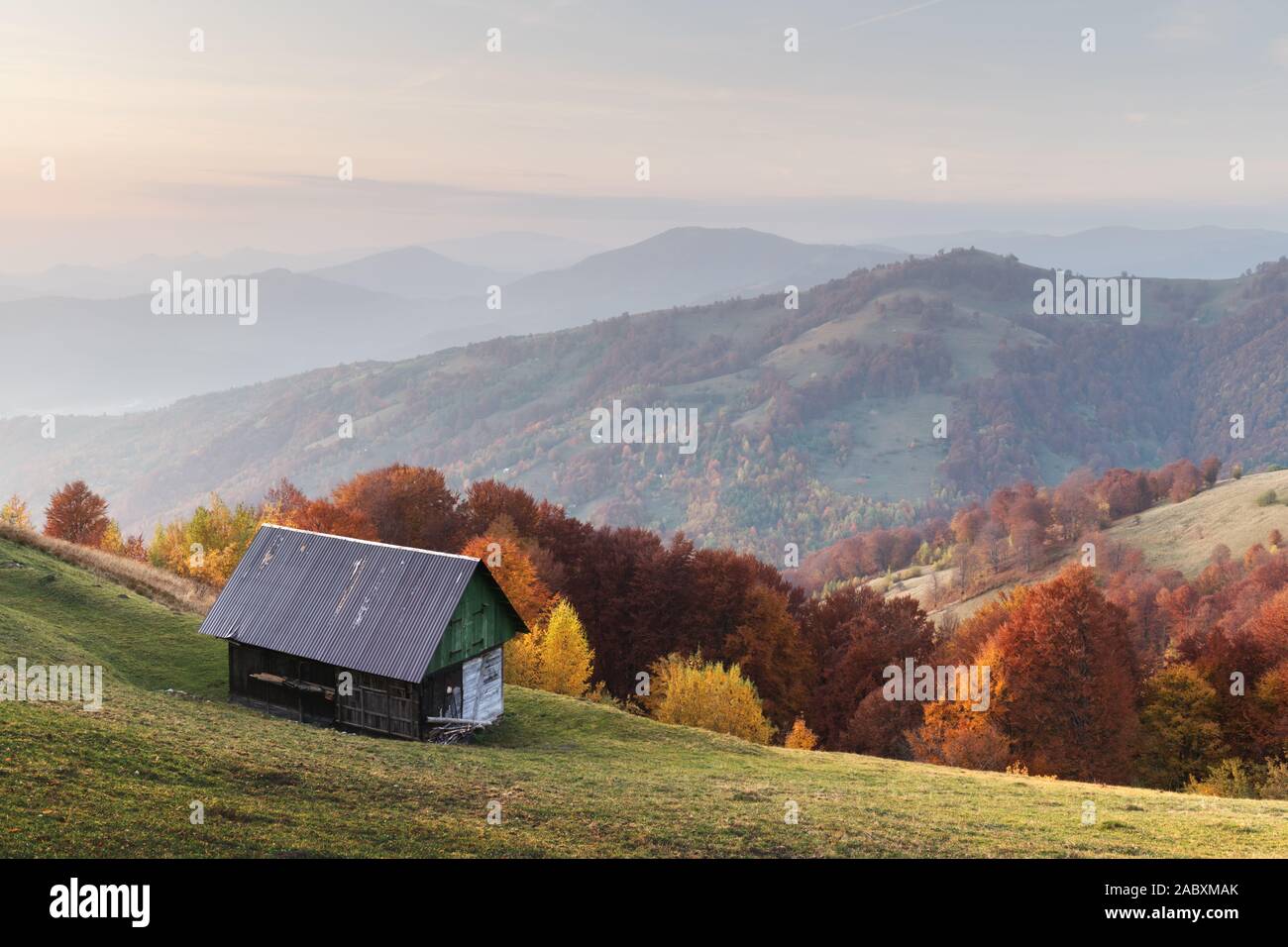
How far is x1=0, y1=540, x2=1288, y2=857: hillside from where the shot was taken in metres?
18.2

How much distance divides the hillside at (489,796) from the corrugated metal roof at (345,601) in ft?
12.9

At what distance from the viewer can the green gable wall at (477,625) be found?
132ft

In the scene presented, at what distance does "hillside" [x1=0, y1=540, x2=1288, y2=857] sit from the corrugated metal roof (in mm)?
3939

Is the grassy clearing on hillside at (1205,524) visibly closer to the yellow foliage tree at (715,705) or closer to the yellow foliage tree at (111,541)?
the yellow foliage tree at (715,705)

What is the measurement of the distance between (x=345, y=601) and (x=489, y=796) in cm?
2027

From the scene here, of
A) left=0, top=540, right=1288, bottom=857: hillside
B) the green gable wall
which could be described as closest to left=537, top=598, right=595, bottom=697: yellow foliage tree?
the green gable wall

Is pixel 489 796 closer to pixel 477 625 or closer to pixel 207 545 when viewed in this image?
pixel 477 625

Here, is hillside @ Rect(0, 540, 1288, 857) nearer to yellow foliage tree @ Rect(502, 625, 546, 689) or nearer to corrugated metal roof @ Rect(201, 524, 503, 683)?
corrugated metal roof @ Rect(201, 524, 503, 683)

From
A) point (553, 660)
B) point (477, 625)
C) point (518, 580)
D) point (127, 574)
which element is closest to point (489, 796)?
point (477, 625)

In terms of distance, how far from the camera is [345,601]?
138ft

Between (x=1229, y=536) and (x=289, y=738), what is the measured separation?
150 metres

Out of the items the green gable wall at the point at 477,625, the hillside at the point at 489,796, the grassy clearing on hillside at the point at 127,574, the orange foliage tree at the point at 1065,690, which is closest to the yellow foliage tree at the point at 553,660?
the green gable wall at the point at 477,625

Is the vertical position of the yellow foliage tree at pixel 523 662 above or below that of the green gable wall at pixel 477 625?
below

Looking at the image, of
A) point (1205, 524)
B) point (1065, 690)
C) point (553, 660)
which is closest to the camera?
point (553, 660)
